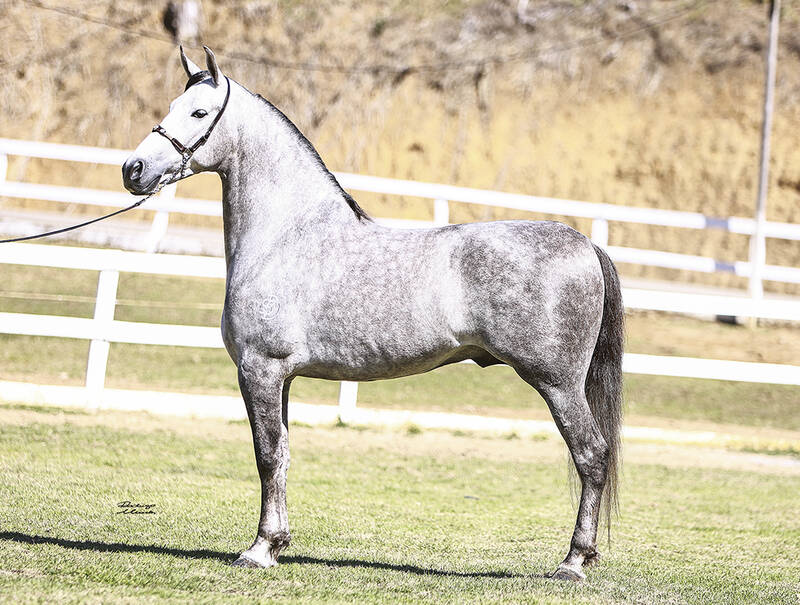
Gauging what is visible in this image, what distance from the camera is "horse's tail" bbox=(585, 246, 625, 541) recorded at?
5.21 meters

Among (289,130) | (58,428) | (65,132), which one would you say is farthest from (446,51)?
(289,130)

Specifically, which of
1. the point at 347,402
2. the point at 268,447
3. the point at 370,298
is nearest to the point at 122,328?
the point at 347,402

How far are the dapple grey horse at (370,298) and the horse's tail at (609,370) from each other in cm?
1

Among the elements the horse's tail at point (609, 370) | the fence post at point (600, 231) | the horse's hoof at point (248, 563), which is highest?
the fence post at point (600, 231)

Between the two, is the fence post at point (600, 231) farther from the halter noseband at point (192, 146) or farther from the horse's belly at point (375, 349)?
the halter noseband at point (192, 146)

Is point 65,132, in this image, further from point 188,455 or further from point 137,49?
point 188,455

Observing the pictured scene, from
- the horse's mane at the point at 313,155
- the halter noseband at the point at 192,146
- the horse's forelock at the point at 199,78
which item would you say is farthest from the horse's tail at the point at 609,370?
the horse's forelock at the point at 199,78

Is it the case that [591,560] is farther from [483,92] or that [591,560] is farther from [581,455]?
[483,92]

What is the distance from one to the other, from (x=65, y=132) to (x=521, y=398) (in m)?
14.9

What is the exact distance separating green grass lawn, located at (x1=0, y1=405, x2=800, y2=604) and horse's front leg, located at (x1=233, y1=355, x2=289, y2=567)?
0.13m

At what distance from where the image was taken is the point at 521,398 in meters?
11.7

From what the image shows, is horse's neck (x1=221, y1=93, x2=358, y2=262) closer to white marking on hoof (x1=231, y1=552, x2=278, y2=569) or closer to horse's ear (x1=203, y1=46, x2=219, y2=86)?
horse's ear (x1=203, y1=46, x2=219, y2=86)

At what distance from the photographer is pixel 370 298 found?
4.91 meters

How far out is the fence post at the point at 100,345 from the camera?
31.6 feet
